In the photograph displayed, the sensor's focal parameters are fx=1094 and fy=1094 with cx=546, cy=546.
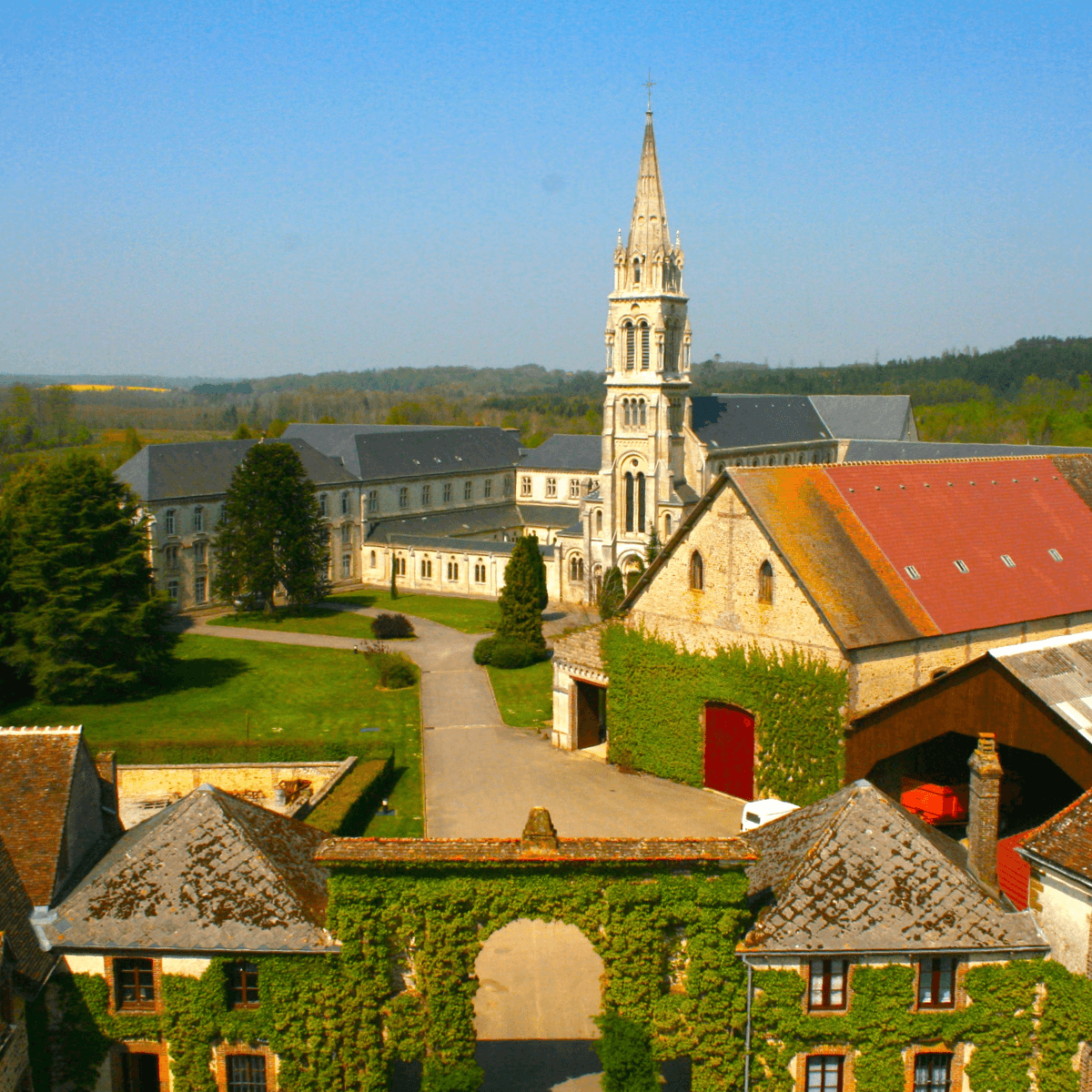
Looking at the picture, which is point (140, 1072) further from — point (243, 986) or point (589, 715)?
point (589, 715)

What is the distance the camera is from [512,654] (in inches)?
1916

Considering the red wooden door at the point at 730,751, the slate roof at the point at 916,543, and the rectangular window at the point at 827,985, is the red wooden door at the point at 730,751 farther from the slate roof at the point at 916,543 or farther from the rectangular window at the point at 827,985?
the rectangular window at the point at 827,985

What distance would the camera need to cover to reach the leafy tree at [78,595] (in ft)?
142

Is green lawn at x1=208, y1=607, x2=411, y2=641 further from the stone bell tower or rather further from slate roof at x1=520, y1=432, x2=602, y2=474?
slate roof at x1=520, y1=432, x2=602, y2=474

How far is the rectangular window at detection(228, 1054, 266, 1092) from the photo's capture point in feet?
53.4

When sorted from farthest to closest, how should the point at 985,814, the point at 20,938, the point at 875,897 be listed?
the point at 985,814
the point at 875,897
the point at 20,938

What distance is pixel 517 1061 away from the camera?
58.7ft

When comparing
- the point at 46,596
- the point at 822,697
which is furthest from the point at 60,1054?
the point at 46,596

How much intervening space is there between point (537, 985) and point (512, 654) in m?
28.5

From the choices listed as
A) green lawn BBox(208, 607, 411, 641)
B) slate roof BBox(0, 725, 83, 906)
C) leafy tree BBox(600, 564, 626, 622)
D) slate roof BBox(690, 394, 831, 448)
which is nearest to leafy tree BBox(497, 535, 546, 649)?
leafy tree BBox(600, 564, 626, 622)

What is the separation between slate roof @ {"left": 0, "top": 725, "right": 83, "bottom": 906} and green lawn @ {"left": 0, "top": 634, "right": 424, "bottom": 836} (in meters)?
12.9

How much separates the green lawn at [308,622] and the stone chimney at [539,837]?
4167 cm

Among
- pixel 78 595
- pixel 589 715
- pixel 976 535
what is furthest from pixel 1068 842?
pixel 78 595

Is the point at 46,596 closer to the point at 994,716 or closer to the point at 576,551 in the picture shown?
the point at 576,551
